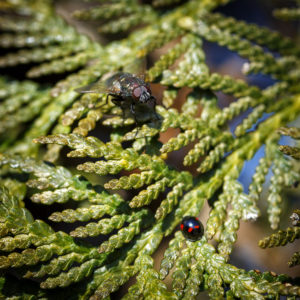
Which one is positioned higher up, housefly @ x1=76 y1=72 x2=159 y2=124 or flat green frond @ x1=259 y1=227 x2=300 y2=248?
housefly @ x1=76 y1=72 x2=159 y2=124

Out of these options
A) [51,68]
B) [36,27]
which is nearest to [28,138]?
[51,68]

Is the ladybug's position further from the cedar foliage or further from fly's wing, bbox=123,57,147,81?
fly's wing, bbox=123,57,147,81

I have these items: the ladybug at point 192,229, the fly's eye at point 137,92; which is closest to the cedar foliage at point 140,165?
the ladybug at point 192,229

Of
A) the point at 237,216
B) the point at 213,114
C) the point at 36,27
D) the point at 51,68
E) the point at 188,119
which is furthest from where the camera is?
the point at 36,27

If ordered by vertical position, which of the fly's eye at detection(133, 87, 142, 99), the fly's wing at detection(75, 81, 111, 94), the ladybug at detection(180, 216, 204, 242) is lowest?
the ladybug at detection(180, 216, 204, 242)

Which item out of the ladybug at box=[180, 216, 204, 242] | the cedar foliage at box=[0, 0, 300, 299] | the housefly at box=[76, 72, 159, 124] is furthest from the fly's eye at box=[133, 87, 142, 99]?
the ladybug at box=[180, 216, 204, 242]

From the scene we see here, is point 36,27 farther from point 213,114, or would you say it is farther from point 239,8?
point 239,8
